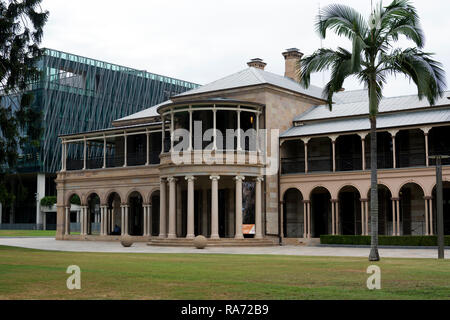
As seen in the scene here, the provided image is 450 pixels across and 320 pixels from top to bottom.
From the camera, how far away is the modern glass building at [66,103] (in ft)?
281

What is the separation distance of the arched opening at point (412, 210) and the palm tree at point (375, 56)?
55.0 ft

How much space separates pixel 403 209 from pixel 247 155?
10.6 meters

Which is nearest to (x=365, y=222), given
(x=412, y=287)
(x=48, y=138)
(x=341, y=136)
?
(x=341, y=136)

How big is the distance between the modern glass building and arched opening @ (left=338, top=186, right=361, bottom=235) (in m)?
48.1

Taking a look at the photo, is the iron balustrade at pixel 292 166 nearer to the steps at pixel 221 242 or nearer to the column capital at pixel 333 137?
the column capital at pixel 333 137

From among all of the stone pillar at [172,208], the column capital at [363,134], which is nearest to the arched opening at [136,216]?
the stone pillar at [172,208]

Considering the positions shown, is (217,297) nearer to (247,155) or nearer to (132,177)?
(247,155)

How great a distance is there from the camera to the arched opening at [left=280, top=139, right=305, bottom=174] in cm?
4495

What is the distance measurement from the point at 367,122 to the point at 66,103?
180 ft

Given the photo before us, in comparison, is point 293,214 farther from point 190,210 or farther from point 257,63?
point 257,63

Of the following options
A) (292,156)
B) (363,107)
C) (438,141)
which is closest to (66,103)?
(292,156)

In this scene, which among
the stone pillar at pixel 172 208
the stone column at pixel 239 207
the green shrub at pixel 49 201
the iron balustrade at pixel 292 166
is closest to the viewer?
the stone column at pixel 239 207

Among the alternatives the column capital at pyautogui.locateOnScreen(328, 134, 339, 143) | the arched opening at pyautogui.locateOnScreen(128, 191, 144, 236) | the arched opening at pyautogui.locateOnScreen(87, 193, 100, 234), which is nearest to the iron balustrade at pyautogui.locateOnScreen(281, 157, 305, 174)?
the column capital at pyautogui.locateOnScreen(328, 134, 339, 143)

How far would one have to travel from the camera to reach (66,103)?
87.9m
